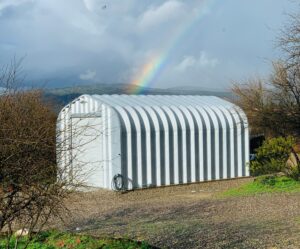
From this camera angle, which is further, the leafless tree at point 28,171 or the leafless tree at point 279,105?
the leafless tree at point 279,105

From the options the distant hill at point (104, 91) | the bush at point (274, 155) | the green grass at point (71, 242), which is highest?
the distant hill at point (104, 91)

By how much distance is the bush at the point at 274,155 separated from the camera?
57.9 ft

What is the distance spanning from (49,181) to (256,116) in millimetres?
15291

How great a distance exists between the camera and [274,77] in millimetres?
18266

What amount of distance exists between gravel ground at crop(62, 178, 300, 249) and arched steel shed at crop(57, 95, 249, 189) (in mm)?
2721

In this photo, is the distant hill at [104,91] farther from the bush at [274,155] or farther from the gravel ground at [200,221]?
the bush at [274,155]

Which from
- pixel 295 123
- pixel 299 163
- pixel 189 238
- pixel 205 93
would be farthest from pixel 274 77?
pixel 189 238

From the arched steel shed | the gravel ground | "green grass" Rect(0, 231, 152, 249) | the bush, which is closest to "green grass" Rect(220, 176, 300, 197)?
the bush

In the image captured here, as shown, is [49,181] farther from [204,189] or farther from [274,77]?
[274,77]

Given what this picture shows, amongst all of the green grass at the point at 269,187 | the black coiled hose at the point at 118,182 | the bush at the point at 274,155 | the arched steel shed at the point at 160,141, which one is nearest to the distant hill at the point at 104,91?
the arched steel shed at the point at 160,141

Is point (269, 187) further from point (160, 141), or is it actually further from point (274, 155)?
point (160, 141)

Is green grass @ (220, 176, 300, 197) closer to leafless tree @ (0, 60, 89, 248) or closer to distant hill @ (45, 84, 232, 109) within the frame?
distant hill @ (45, 84, 232, 109)

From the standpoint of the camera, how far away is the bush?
1764cm

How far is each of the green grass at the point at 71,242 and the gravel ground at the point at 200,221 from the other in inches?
12.6
